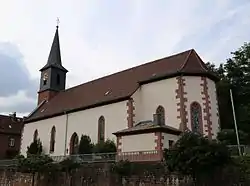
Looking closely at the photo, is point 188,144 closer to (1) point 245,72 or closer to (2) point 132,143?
(2) point 132,143

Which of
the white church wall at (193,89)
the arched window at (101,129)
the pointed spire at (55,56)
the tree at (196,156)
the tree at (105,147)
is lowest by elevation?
the tree at (196,156)

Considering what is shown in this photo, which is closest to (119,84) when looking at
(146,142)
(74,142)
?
(74,142)

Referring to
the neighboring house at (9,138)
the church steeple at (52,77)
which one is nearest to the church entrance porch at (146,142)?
the church steeple at (52,77)

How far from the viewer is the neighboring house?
51250 mm

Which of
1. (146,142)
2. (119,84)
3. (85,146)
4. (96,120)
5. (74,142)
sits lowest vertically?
(146,142)

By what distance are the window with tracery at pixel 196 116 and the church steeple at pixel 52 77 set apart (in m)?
23.6

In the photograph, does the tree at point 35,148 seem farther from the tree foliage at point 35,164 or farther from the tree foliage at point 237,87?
the tree foliage at point 237,87

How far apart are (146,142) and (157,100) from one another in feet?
19.4

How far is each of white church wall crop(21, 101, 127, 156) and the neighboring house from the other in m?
11.2

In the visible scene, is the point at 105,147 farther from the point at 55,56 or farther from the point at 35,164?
the point at 55,56

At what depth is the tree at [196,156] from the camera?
16.0 m

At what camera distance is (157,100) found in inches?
1133

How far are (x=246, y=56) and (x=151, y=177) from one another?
2179 cm

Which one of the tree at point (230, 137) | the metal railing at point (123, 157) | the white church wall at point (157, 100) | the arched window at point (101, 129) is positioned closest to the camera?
the metal railing at point (123, 157)
